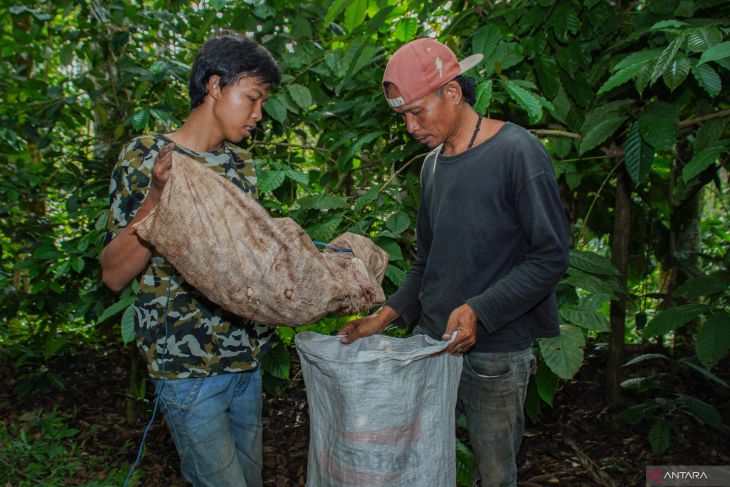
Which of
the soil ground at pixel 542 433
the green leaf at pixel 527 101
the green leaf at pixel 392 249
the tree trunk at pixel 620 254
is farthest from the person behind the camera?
the tree trunk at pixel 620 254

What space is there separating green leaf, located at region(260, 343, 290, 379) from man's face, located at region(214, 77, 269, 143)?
1030 millimetres

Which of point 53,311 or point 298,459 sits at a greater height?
point 53,311

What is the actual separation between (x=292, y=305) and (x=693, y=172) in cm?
120

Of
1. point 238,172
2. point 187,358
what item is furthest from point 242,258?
point 238,172

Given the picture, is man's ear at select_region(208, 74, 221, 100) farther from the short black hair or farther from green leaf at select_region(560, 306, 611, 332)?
green leaf at select_region(560, 306, 611, 332)

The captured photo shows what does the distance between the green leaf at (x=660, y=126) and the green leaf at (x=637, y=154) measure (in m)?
0.08

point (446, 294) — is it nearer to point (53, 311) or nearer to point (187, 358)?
point (187, 358)

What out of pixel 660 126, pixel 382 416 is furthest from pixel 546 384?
pixel 660 126

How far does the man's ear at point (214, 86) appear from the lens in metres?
1.57

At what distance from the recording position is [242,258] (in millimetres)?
1265

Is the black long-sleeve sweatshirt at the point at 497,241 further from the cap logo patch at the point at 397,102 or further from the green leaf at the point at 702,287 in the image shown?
the green leaf at the point at 702,287

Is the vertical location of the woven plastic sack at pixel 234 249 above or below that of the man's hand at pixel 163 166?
below

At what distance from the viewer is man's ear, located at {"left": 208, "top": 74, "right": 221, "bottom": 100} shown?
1.57m

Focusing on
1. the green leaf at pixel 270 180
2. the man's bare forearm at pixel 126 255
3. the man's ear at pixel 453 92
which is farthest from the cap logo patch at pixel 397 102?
the man's bare forearm at pixel 126 255
